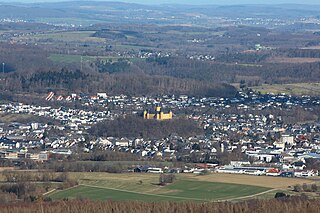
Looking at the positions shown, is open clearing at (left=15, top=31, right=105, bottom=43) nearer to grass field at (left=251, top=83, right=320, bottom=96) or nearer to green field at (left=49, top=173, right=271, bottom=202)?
grass field at (left=251, top=83, right=320, bottom=96)

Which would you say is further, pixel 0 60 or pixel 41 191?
pixel 0 60

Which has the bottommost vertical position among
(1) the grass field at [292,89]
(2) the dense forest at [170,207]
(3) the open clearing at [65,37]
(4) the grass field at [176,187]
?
(3) the open clearing at [65,37]

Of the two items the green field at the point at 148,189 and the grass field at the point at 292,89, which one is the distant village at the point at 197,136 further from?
the green field at the point at 148,189

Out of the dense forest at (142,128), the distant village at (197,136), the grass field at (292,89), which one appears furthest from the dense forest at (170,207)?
the grass field at (292,89)

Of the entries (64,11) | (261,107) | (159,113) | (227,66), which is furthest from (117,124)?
(64,11)

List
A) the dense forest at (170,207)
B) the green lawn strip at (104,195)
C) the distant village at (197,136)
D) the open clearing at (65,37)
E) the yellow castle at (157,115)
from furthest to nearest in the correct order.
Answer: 1. the open clearing at (65,37)
2. the yellow castle at (157,115)
3. the distant village at (197,136)
4. the green lawn strip at (104,195)
5. the dense forest at (170,207)

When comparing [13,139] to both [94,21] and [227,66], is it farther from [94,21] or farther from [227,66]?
[94,21]
